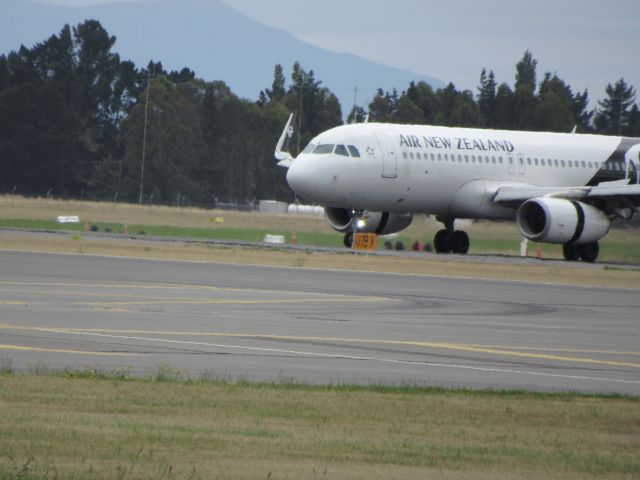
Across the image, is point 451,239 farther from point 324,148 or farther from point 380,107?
point 380,107

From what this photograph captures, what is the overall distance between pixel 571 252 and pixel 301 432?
3586cm

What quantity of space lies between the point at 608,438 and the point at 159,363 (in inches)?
222

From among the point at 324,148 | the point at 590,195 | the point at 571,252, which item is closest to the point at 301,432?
the point at 324,148

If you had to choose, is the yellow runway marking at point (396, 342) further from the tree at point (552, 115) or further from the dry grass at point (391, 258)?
the tree at point (552, 115)

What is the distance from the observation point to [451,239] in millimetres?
47625

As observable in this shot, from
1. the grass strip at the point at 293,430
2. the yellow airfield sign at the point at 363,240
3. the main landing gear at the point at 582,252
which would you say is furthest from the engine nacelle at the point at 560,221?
the grass strip at the point at 293,430

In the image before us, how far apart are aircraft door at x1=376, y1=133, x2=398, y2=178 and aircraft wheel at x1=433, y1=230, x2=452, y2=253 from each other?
4615 mm

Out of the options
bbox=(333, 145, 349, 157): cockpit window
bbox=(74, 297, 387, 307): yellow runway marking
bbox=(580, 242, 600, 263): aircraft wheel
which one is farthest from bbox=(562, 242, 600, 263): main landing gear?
bbox=(74, 297, 387, 307): yellow runway marking

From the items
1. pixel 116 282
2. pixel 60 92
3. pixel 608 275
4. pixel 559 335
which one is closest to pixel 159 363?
pixel 559 335

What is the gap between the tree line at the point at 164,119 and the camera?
116125 mm

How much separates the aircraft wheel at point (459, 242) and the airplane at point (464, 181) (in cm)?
3

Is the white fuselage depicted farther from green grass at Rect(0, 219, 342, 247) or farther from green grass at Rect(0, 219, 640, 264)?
green grass at Rect(0, 219, 342, 247)

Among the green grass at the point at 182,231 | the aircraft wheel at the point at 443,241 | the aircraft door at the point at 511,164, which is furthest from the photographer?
the green grass at the point at 182,231

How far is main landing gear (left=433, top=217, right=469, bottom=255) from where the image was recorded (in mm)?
47438
